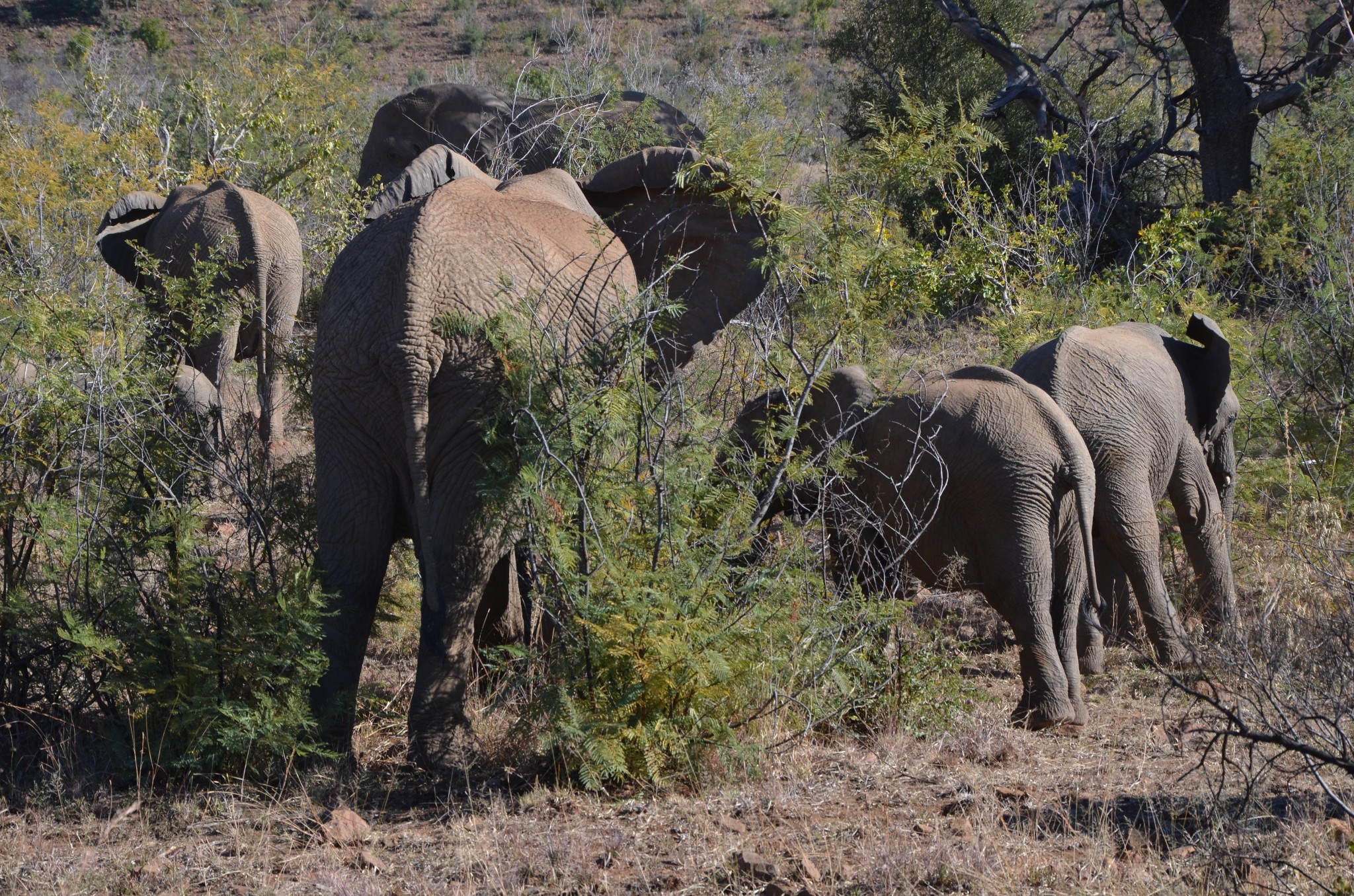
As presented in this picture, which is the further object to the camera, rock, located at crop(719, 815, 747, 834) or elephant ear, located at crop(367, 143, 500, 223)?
elephant ear, located at crop(367, 143, 500, 223)

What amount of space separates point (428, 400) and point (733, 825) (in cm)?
169

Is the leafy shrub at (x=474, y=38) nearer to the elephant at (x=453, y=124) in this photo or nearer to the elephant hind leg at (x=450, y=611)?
the elephant at (x=453, y=124)

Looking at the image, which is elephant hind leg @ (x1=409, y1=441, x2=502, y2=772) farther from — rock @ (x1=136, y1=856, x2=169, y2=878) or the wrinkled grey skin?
the wrinkled grey skin

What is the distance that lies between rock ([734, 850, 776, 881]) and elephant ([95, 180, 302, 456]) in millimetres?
5989

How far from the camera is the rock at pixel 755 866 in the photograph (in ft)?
11.9

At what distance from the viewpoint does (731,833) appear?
3.94 m

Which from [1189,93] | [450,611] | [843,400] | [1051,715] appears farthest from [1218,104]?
[450,611]

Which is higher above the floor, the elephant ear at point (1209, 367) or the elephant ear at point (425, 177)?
the elephant ear at point (425, 177)

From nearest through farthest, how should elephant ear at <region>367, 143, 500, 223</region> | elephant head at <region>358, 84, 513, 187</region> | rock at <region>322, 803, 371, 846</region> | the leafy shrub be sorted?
rock at <region>322, 803, 371, 846</region> → elephant ear at <region>367, 143, 500, 223</region> → elephant head at <region>358, 84, 513, 187</region> → the leafy shrub

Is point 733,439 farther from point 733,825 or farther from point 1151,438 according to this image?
point 1151,438

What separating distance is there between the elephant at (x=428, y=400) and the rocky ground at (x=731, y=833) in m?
0.47

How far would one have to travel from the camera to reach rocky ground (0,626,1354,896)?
142 inches

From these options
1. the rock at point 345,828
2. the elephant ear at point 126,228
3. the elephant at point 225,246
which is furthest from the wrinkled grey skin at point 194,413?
the elephant ear at point 126,228

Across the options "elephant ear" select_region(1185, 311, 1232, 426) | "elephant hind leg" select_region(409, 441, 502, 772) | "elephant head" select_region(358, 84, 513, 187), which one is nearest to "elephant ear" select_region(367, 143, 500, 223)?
"elephant hind leg" select_region(409, 441, 502, 772)
